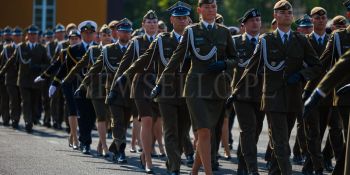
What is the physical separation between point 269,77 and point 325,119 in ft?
7.10

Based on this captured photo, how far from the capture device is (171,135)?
12.2m

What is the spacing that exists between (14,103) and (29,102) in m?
0.88

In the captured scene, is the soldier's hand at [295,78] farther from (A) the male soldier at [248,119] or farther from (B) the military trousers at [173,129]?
(B) the military trousers at [173,129]

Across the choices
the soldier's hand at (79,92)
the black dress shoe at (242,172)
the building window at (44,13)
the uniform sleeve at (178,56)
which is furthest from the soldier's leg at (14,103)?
the building window at (44,13)

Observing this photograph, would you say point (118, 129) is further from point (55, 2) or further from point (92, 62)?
point (55, 2)

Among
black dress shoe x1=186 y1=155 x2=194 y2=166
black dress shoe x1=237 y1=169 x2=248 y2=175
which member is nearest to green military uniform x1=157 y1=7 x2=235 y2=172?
black dress shoe x1=237 y1=169 x2=248 y2=175

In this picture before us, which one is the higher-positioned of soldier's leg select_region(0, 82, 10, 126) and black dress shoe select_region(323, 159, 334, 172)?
soldier's leg select_region(0, 82, 10, 126)

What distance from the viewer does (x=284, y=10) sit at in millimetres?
10945

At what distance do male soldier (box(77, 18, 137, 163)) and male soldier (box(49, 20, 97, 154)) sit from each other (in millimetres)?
888

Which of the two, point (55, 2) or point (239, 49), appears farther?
point (55, 2)

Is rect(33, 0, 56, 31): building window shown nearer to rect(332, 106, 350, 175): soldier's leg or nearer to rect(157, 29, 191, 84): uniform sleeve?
rect(157, 29, 191, 84): uniform sleeve

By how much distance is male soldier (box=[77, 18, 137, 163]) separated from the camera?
1423cm

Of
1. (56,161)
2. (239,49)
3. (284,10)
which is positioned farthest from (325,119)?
(56,161)

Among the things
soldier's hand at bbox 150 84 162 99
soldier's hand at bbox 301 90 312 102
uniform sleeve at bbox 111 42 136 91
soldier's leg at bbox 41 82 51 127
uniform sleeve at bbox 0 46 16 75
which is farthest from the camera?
soldier's leg at bbox 41 82 51 127
